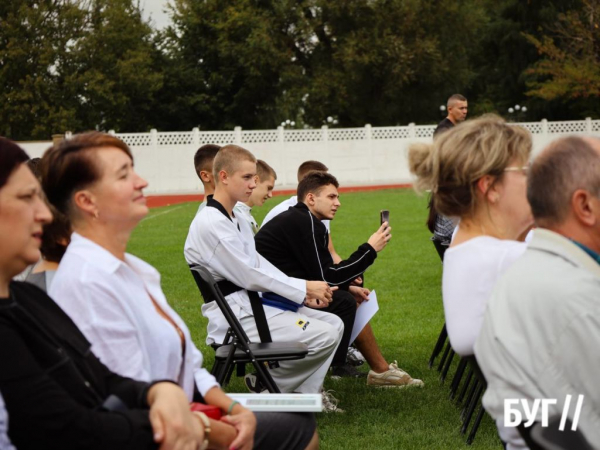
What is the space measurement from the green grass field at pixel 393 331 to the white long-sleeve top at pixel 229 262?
90cm

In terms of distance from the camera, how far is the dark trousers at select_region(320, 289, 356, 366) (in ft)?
21.0

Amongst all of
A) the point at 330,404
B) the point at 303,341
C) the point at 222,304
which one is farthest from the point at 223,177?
the point at 330,404

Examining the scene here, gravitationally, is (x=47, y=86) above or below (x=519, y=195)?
below

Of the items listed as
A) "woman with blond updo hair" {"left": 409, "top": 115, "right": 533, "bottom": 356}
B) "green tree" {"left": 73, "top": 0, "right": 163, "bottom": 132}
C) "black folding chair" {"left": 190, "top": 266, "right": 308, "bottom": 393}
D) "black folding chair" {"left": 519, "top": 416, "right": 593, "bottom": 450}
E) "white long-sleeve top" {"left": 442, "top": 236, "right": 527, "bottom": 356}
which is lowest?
"green tree" {"left": 73, "top": 0, "right": 163, "bottom": 132}

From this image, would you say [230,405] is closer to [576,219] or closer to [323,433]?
[576,219]

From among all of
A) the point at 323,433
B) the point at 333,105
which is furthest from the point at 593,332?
the point at 333,105

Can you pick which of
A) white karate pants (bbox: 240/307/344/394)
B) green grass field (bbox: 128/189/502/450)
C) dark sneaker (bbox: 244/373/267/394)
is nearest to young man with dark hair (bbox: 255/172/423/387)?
green grass field (bbox: 128/189/502/450)

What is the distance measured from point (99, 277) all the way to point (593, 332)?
1.51 metres

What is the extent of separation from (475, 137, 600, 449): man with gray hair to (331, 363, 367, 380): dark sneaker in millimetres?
4465

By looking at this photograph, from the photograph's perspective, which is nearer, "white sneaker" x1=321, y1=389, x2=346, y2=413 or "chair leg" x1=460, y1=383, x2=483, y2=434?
"chair leg" x1=460, y1=383, x2=483, y2=434

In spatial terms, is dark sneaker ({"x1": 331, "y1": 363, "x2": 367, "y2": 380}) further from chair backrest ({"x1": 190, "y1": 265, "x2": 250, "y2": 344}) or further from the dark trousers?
chair backrest ({"x1": 190, "y1": 265, "x2": 250, "y2": 344})

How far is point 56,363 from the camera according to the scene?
2494mm

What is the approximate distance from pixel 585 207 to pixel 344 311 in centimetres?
399

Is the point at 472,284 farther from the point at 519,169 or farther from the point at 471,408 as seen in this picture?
the point at 471,408
